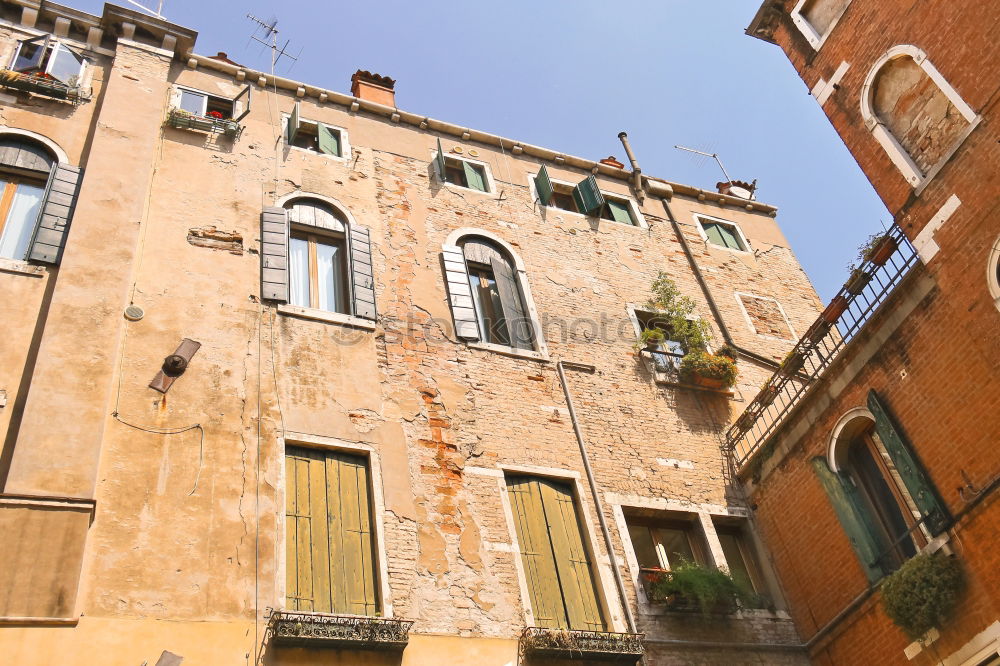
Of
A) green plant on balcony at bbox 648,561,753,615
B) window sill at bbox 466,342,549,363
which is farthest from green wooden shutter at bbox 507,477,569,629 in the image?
window sill at bbox 466,342,549,363

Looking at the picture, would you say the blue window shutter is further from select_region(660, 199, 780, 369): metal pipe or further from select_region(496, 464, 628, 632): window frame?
select_region(496, 464, 628, 632): window frame

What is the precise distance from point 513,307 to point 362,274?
223 cm

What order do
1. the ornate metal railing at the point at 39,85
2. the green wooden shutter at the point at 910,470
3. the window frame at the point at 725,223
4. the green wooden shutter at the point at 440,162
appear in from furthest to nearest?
the window frame at the point at 725,223, the green wooden shutter at the point at 440,162, the ornate metal railing at the point at 39,85, the green wooden shutter at the point at 910,470

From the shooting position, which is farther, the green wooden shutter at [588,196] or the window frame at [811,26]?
the green wooden shutter at [588,196]

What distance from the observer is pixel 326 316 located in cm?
980

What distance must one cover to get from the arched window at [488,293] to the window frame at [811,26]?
4948 millimetres

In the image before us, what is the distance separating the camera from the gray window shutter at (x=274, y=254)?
31.9 feet

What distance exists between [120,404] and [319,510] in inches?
82.2

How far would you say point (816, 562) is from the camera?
9406mm

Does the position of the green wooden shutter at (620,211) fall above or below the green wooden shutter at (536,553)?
above

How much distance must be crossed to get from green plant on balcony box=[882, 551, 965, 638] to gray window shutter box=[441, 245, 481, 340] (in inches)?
213

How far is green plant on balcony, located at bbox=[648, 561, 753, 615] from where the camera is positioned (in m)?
8.91

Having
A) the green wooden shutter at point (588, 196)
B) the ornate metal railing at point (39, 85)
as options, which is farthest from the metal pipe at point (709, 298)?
the ornate metal railing at point (39, 85)

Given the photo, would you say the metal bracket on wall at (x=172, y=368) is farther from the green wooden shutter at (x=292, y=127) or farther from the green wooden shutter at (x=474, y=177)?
the green wooden shutter at (x=474, y=177)
